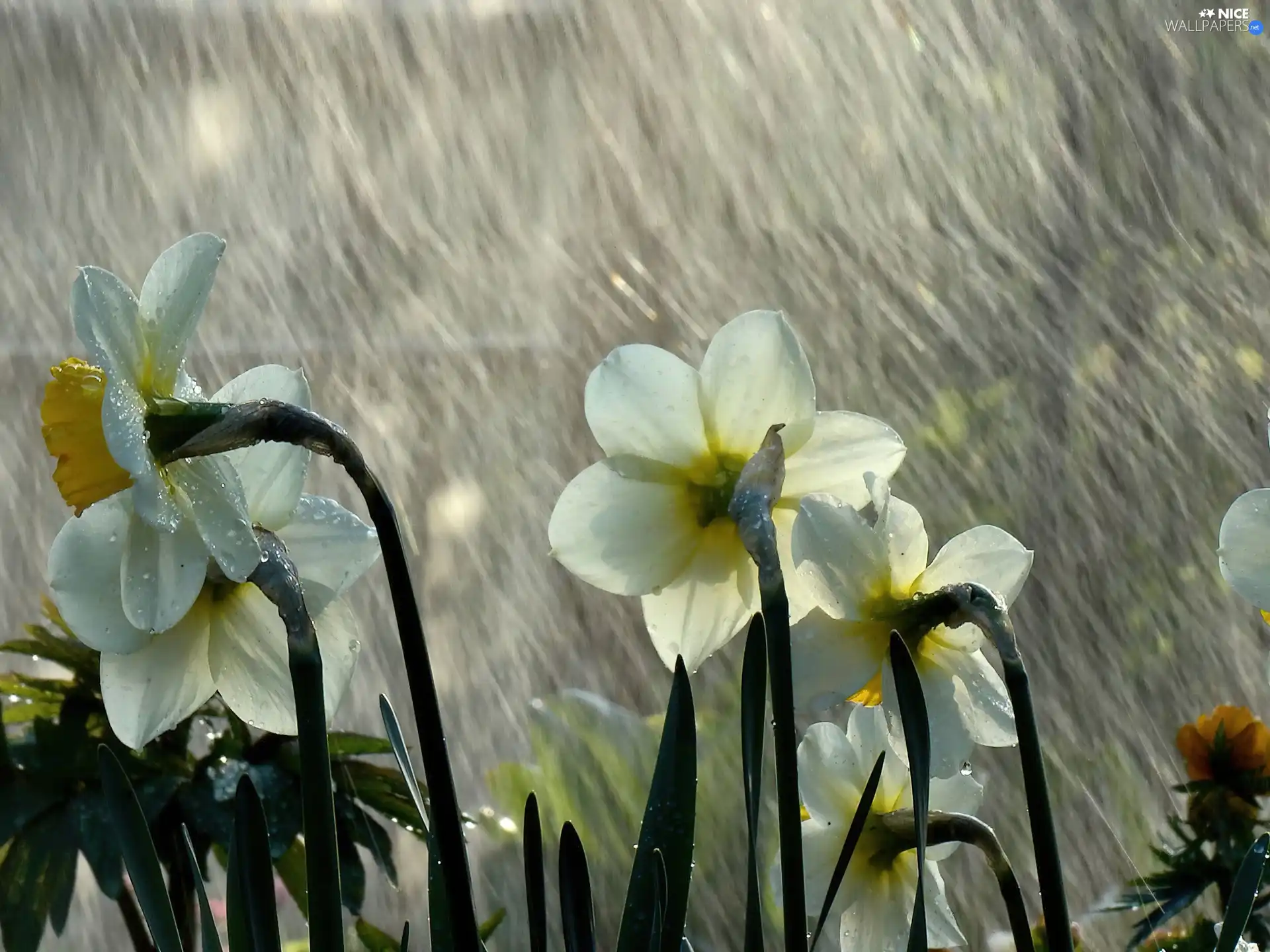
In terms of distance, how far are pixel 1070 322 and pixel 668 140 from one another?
1.41 feet

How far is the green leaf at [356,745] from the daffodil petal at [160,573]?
435 mm

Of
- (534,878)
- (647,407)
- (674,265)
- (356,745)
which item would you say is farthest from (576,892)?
(674,265)

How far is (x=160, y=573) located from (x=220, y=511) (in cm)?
2

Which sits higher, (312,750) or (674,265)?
(674,265)

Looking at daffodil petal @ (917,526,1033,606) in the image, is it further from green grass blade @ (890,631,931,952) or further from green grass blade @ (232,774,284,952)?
green grass blade @ (232,774,284,952)

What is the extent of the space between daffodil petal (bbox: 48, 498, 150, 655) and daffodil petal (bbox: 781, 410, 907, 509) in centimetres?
17

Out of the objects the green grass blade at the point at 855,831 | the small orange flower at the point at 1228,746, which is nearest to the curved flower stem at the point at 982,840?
the green grass blade at the point at 855,831

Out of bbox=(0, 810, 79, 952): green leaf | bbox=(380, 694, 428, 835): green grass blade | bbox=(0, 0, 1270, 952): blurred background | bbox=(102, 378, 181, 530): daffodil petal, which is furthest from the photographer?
bbox=(0, 0, 1270, 952): blurred background

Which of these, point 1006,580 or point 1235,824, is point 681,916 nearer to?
point 1006,580

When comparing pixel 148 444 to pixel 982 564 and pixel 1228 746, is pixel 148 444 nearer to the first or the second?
pixel 982 564

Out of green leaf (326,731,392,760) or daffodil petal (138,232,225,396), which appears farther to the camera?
green leaf (326,731,392,760)

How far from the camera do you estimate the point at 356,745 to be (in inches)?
26.4

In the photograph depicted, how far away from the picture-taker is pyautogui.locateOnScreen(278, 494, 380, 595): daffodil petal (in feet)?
0.98

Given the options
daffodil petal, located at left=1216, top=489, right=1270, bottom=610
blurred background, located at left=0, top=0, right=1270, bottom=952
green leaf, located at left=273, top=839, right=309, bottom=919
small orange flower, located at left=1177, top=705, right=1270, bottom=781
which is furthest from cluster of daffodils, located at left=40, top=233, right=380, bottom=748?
blurred background, located at left=0, top=0, right=1270, bottom=952
